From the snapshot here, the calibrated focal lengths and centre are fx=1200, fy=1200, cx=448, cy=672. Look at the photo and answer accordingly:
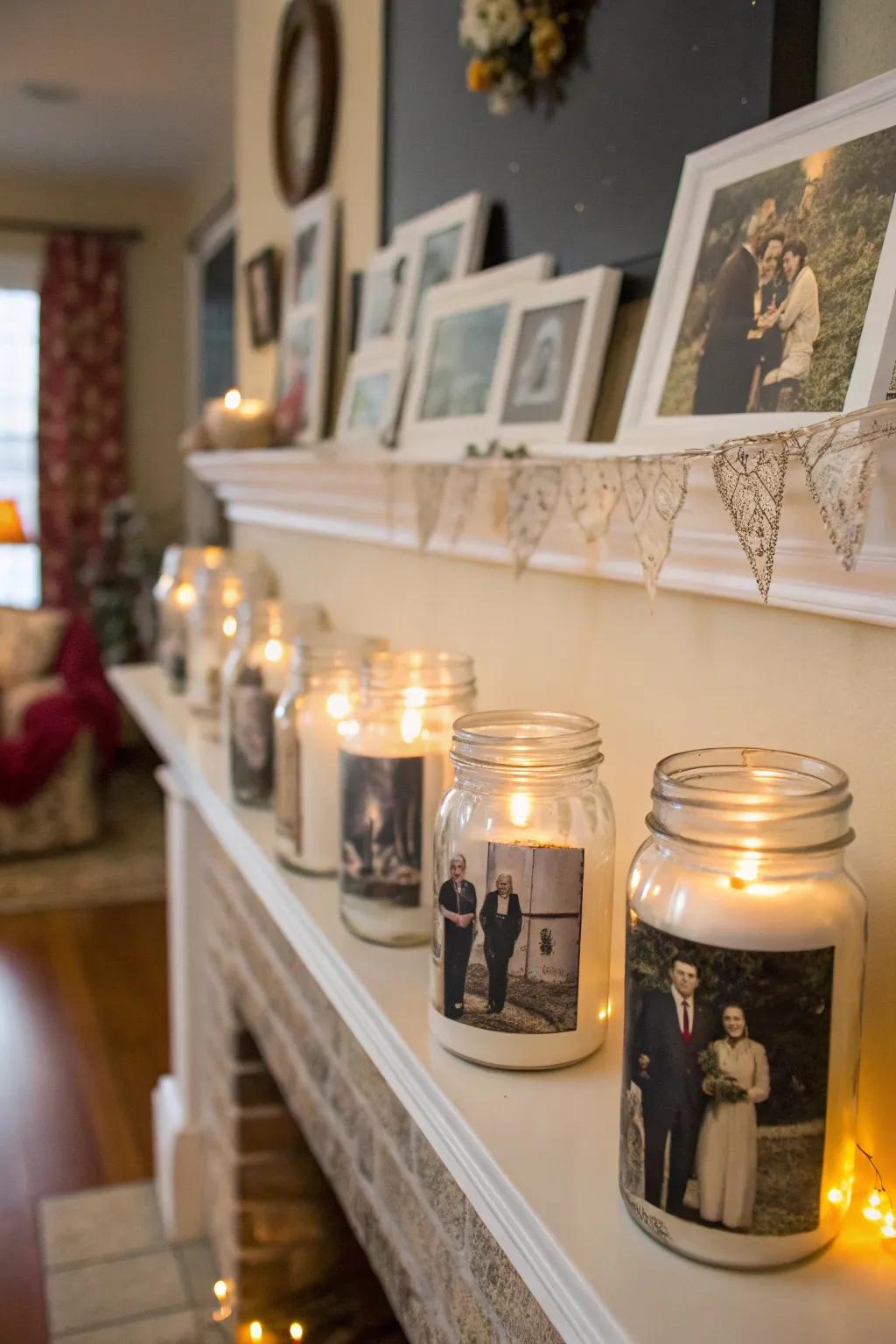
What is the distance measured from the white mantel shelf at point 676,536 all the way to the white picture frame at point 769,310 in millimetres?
68

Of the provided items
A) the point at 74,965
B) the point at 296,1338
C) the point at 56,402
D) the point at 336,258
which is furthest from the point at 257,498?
the point at 56,402

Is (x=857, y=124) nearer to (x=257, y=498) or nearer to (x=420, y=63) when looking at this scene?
(x=420, y=63)

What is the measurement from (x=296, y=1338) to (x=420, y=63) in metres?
Result: 1.68

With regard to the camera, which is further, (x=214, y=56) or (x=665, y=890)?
(x=214, y=56)

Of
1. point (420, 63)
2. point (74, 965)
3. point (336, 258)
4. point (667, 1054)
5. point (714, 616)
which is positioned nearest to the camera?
point (667, 1054)

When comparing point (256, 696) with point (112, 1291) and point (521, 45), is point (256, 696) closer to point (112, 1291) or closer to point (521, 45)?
point (521, 45)

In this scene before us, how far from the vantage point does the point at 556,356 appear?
3.65 ft

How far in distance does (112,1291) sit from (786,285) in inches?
85.0

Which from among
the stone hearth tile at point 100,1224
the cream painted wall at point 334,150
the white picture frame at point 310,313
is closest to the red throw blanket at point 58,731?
the stone hearth tile at point 100,1224

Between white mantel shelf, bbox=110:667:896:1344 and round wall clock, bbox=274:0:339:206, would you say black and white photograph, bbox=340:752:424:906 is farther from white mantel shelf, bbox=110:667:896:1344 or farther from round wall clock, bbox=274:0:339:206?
round wall clock, bbox=274:0:339:206

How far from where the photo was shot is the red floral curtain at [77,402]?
18.6 ft

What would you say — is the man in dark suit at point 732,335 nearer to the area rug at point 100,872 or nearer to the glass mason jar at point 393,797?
the glass mason jar at point 393,797

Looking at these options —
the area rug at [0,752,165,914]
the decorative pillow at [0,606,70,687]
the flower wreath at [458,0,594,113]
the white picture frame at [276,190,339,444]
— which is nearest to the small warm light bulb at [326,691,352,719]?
the flower wreath at [458,0,594,113]

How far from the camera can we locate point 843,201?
0.75 meters
